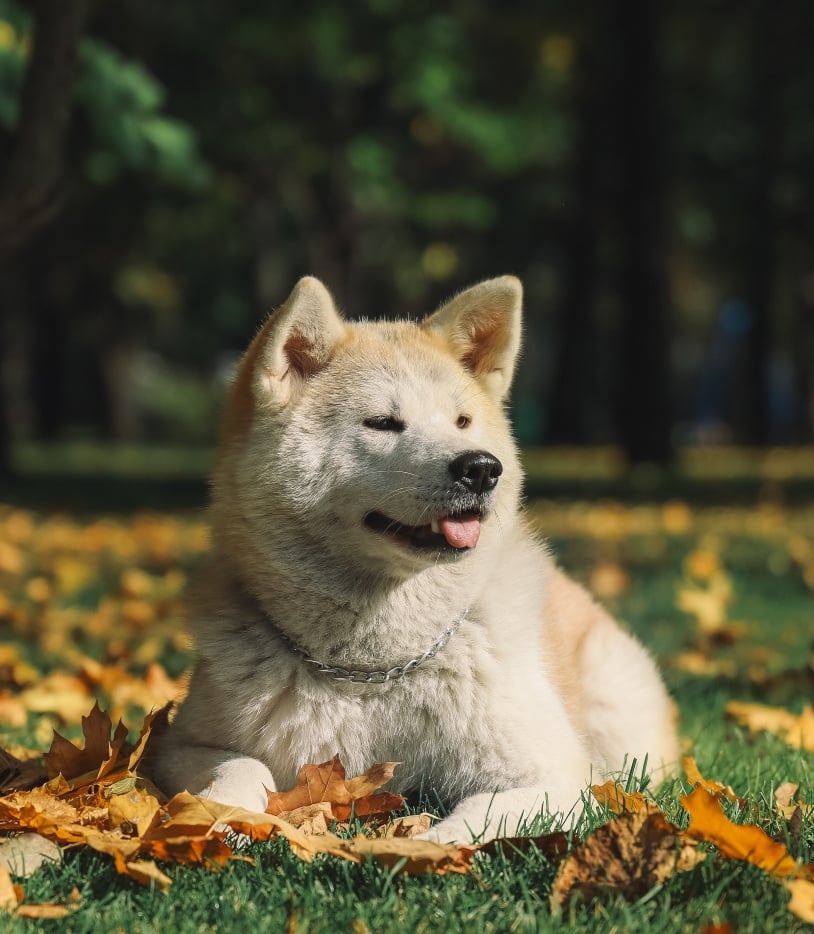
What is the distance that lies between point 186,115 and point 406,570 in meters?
14.9

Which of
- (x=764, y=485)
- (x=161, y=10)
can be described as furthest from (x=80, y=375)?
(x=764, y=485)

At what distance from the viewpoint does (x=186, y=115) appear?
1673 centimetres

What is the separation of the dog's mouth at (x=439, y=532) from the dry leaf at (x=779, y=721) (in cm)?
163

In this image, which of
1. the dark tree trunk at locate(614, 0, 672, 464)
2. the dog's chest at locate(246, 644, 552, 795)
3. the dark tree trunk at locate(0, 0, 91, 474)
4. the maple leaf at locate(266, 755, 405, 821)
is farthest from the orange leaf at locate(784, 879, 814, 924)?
the dark tree trunk at locate(614, 0, 672, 464)

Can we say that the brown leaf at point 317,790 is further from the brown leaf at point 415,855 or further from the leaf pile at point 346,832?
the brown leaf at point 415,855

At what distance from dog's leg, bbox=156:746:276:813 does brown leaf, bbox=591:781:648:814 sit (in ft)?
2.82

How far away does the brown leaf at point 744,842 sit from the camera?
8.27ft

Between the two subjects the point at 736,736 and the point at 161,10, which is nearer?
the point at 736,736

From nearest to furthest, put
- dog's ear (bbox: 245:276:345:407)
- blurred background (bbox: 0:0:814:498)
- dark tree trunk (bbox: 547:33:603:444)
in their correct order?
dog's ear (bbox: 245:276:345:407) → blurred background (bbox: 0:0:814:498) → dark tree trunk (bbox: 547:33:603:444)

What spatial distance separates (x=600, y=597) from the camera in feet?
24.7

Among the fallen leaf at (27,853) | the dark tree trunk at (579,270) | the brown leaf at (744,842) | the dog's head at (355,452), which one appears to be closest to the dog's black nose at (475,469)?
the dog's head at (355,452)

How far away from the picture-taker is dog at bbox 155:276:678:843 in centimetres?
312

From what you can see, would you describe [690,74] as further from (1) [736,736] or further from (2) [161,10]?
(1) [736,736]

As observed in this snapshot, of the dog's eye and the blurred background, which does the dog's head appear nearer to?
the dog's eye
